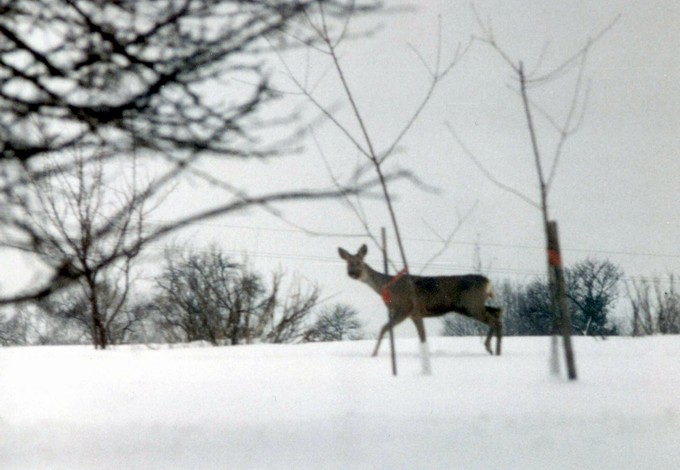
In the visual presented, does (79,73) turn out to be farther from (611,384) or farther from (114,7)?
(611,384)

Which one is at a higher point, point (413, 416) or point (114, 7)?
point (114, 7)

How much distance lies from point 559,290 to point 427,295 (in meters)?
1.87

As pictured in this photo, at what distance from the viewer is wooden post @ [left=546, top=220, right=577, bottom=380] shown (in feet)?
9.10

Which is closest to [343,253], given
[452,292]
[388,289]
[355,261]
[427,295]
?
[355,261]

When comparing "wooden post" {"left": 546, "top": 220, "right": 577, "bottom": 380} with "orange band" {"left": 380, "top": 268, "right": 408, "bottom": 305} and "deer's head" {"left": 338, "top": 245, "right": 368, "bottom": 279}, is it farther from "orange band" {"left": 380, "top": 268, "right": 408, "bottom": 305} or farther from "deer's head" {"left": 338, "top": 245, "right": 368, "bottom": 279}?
"deer's head" {"left": 338, "top": 245, "right": 368, "bottom": 279}

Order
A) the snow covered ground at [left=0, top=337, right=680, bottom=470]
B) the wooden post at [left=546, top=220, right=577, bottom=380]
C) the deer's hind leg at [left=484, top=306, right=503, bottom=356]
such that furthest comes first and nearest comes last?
the deer's hind leg at [left=484, top=306, right=503, bottom=356] → the wooden post at [left=546, top=220, right=577, bottom=380] → the snow covered ground at [left=0, top=337, right=680, bottom=470]

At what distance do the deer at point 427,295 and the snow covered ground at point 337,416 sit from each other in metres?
0.64

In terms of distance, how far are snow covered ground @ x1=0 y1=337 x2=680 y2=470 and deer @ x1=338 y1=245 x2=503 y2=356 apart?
0.64m

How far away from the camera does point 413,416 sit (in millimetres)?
2137

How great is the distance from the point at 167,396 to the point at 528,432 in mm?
1207

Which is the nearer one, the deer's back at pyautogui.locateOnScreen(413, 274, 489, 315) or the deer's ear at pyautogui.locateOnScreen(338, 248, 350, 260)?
the deer's ear at pyautogui.locateOnScreen(338, 248, 350, 260)

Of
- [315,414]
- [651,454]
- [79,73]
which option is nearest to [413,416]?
[315,414]

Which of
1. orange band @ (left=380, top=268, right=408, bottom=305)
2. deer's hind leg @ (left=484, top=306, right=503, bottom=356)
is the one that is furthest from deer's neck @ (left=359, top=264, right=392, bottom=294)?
deer's hind leg @ (left=484, top=306, right=503, bottom=356)

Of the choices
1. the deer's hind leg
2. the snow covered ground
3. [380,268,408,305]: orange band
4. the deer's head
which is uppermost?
the deer's head
